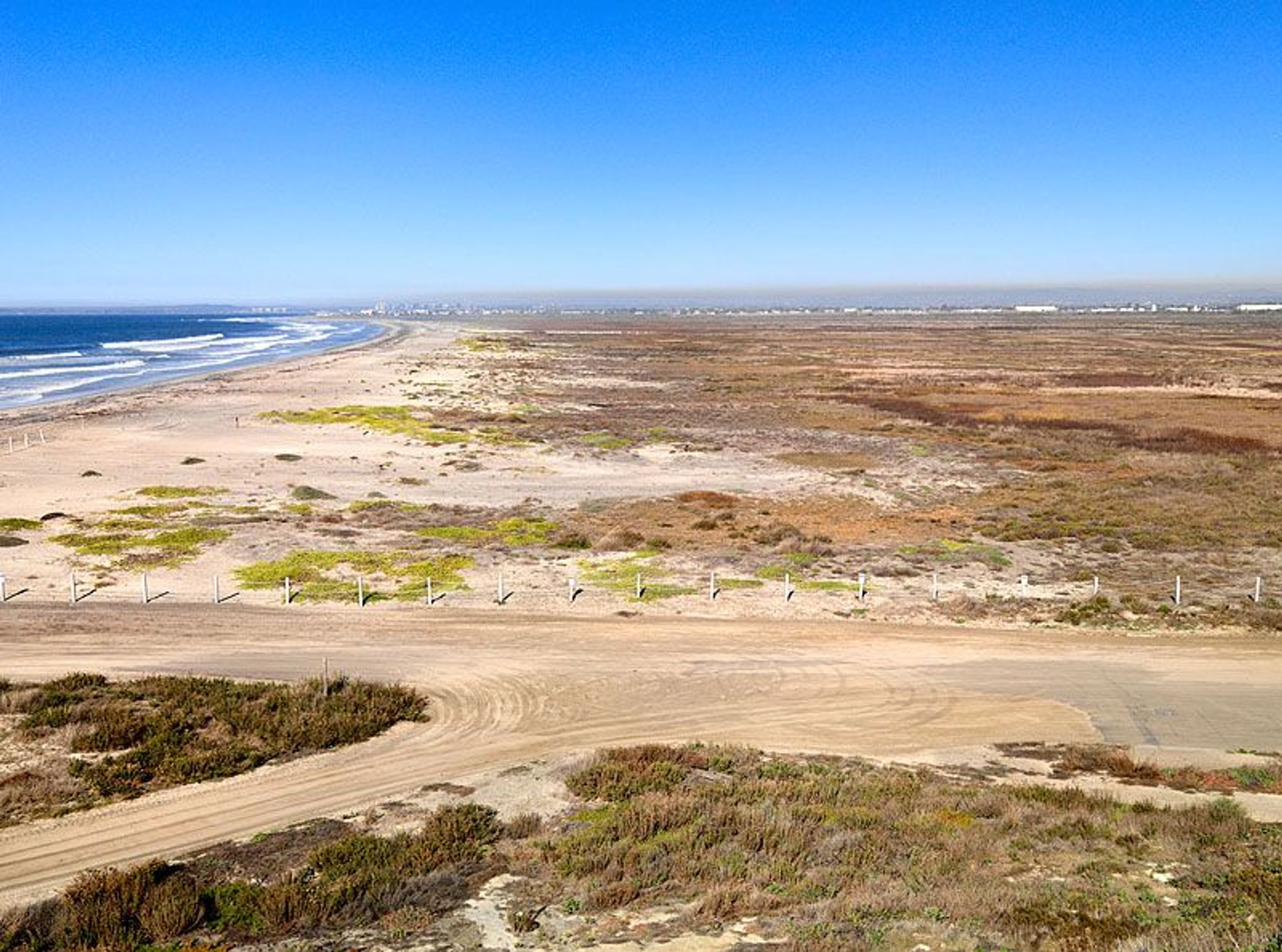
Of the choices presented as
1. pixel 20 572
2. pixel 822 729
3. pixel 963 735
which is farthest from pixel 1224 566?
pixel 20 572

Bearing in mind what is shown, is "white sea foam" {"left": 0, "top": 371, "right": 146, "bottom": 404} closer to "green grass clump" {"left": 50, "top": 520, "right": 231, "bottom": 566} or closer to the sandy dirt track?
"green grass clump" {"left": 50, "top": 520, "right": 231, "bottom": 566}

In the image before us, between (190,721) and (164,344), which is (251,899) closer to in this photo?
(190,721)

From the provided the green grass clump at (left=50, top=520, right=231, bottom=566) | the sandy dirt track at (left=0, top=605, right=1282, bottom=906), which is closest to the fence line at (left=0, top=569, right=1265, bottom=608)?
the sandy dirt track at (left=0, top=605, right=1282, bottom=906)

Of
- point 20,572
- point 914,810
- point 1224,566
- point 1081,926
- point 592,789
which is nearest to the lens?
point 1081,926

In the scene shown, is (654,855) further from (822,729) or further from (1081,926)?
(822,729)

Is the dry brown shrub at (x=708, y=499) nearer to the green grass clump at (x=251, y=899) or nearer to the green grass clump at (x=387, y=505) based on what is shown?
the green grass clump at (x=387, y=505)

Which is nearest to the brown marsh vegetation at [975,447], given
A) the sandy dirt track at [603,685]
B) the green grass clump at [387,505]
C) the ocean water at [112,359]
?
the sandy dirt track at [603,685]
